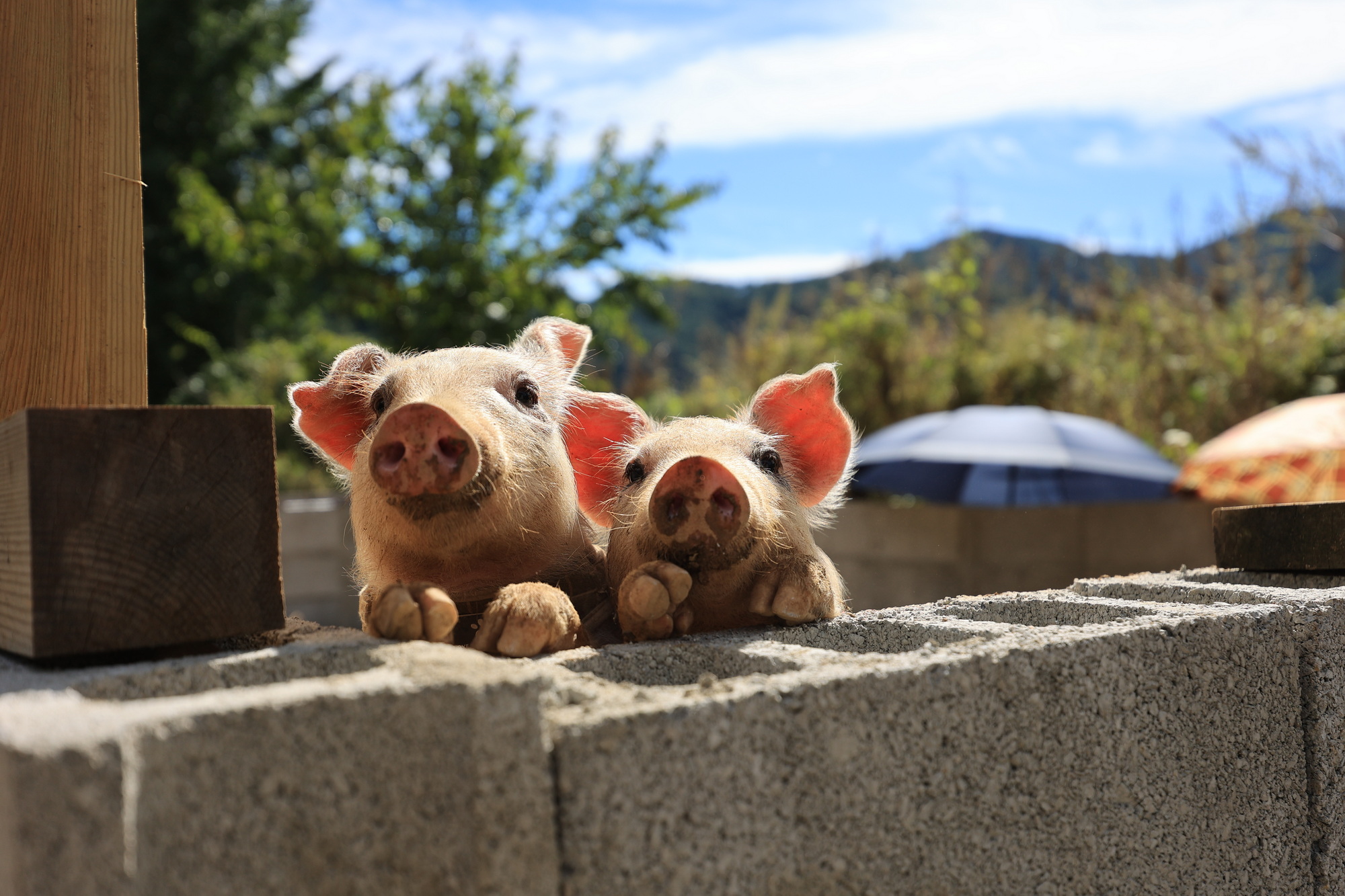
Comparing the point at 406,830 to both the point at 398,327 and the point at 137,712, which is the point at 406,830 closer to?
the point at 137,712

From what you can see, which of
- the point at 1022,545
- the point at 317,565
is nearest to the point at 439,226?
the point at 317,565

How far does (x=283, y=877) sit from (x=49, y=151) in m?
1.34

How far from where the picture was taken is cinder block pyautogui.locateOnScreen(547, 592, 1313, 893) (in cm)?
123

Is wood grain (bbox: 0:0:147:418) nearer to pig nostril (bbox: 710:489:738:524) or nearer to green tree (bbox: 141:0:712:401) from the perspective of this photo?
pig nostril (bbox: 710:489:738:524)

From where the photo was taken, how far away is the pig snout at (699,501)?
176 cm

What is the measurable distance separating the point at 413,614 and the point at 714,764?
50 cm

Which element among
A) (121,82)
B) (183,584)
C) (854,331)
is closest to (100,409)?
(183,584)

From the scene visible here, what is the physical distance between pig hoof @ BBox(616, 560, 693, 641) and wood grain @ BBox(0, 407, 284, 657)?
0.55 metres

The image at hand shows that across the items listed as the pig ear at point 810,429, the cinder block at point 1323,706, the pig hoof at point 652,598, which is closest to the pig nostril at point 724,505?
the pig hoof at point 652,598

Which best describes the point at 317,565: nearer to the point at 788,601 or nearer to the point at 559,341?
the point at 559,341

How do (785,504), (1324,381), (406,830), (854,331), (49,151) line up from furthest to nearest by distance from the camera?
(854,331) → (1324,381) → (785,504) → (49,151) → (406,830)

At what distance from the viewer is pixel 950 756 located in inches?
57.0

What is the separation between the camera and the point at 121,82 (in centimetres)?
180

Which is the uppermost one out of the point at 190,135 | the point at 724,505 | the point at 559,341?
the point at 190,135
